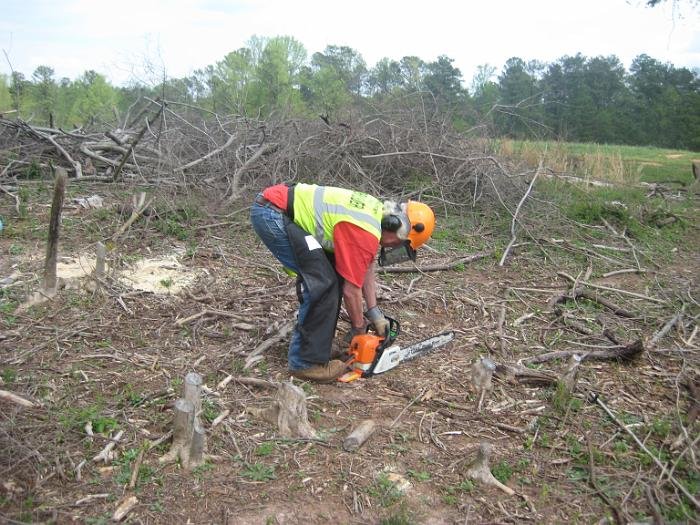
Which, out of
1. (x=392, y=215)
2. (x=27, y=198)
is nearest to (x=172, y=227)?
(x=27, y=198)

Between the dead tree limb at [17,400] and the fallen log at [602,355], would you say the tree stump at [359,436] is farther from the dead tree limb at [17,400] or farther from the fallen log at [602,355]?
the dead tree limb at [17,400]

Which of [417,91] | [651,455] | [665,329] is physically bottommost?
[651,455]

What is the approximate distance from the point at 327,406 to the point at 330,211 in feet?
4.21

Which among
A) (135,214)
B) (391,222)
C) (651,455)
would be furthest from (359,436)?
(135,214)

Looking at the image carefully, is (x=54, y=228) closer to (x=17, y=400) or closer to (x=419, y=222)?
(x=17, y=400)

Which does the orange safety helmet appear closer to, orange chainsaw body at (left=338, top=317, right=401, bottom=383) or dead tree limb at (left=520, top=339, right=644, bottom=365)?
orange chainsaw body at (left=338, top=317, right=401, bottom=383)

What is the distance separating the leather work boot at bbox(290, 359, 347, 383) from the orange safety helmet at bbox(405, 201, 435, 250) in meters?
1.04

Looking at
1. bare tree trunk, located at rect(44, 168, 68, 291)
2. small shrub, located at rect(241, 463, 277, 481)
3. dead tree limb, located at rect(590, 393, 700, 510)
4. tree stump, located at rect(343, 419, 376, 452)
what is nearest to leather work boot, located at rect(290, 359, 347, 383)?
Result: tree stump, located at rect(343, 419, 376, 452)

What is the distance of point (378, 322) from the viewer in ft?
13.5

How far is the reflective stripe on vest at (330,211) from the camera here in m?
3.71

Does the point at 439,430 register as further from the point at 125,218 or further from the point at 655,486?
the point at 125,218

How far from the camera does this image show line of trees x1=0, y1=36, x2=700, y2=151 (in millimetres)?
10273

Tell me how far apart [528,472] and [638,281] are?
449cm

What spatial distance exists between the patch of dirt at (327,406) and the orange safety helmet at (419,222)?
3.53 ft
